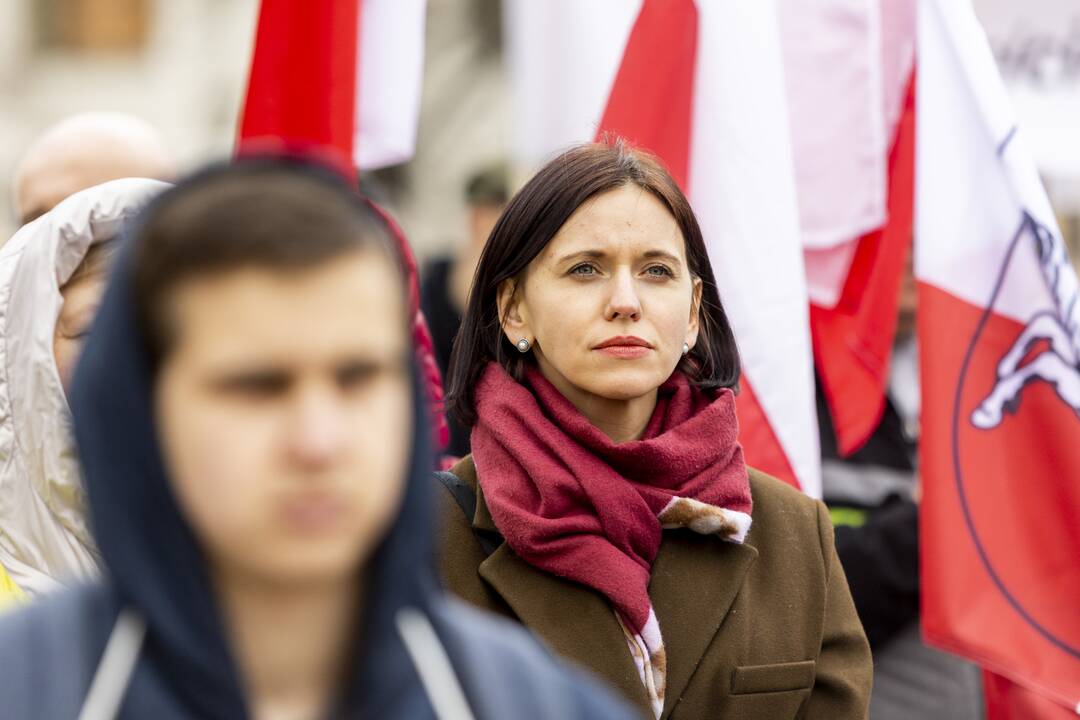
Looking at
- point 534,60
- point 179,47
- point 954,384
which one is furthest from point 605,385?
point 179,47

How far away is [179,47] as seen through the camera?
71.6ft

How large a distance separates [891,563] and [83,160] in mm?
2176

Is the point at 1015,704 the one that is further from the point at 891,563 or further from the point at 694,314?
the point at 694,314

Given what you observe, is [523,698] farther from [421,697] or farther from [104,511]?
[104,511]

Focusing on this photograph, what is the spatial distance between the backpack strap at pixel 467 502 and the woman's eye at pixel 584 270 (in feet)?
1.37

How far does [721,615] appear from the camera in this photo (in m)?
3.04

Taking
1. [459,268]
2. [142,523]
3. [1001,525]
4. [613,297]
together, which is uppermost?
[142,523]

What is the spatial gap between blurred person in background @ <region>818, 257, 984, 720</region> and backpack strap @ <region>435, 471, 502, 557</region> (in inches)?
54.7

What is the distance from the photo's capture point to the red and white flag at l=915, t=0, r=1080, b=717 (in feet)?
13.0

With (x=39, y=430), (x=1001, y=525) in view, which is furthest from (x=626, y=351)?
(x=1001, y=525)

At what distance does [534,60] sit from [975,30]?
3.87 ft

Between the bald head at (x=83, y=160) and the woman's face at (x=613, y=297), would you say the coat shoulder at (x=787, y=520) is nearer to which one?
the woman's face at (x=613, y=297)

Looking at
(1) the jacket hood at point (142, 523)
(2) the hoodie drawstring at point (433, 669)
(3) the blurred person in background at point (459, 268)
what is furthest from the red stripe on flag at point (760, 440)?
(1) the jacket hood at point (142, 523)

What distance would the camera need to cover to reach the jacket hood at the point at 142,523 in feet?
4.98
